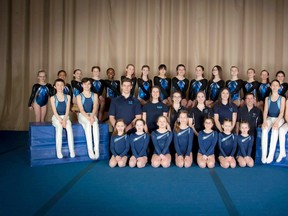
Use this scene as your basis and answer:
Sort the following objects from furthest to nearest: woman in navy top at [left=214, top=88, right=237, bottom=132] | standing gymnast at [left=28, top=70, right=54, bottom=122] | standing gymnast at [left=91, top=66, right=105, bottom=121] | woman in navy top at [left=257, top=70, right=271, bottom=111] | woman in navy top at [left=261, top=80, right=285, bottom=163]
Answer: standing gymnast at [left=91, top=66, right=105, bottom=121]
standing gymnast at [left=28, top=70, right=54, bottom=122]
woman in navy top at [left=257, top=70, right=271, bottom=111]
woman in navy top at [left=214, top=88, right=237, bottom=132]
woman in navy top at [left=261, top=80, right=285, bottom=163]

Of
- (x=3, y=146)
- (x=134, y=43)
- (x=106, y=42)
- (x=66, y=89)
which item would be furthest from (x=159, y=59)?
(x=3, y=146)

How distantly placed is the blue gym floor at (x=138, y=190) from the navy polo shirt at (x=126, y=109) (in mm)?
877

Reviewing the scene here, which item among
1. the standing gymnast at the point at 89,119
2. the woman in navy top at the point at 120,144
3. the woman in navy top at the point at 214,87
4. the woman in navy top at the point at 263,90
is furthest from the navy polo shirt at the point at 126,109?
the woman in navy top at the point at 263,90

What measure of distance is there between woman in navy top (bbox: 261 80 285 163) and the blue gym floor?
0.80 ft

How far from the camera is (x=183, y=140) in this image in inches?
175

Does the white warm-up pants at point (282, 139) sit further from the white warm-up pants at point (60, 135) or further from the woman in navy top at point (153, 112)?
the white warm-up pants at point (60, 135)

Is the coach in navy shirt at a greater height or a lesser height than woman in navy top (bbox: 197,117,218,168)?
greater

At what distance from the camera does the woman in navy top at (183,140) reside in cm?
440

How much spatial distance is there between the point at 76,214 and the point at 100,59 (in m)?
5.48

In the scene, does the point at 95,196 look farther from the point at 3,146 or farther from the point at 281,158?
the point at 3,146

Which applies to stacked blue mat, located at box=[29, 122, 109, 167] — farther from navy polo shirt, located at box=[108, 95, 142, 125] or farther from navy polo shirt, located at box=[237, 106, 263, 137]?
navy polo shirt, located at box=[237, 106, 263, 137]

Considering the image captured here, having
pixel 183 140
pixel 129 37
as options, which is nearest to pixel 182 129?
pixel 183 140

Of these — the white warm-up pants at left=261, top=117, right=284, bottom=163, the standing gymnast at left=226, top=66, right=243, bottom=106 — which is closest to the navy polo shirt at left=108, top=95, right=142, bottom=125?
the white warm-up pants at left=261, top=117, right=284, bottom=163

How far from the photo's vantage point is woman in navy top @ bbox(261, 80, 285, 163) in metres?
4.48
